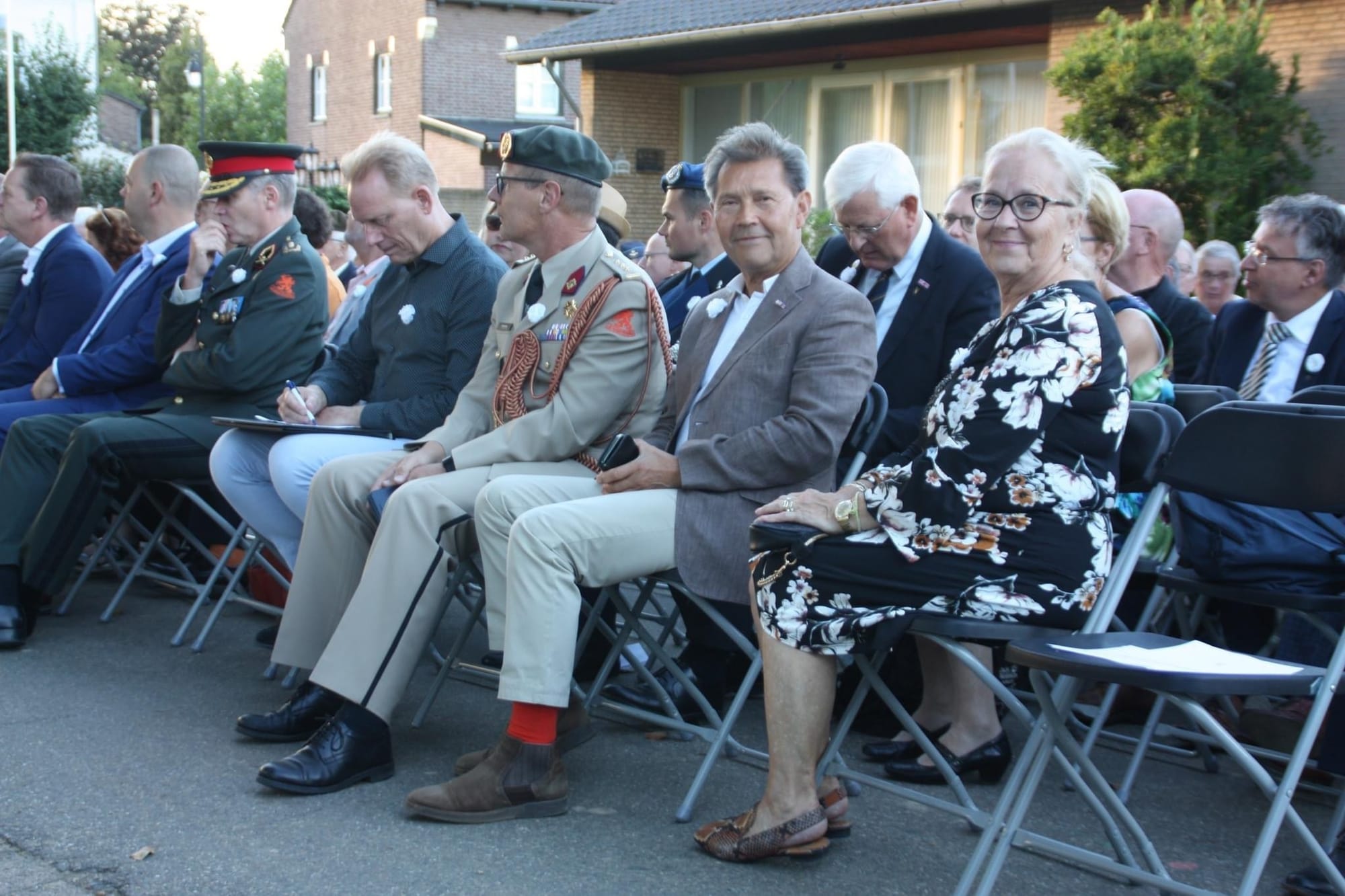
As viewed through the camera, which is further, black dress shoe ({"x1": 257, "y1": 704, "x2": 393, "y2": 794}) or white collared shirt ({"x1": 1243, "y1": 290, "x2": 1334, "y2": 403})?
white collared shirt ({"x1": 1243, "y1": 290, "x2": 1334, "y2": 403})

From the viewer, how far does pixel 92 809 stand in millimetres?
3861

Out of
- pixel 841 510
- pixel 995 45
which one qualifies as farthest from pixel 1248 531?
pixel 995 45

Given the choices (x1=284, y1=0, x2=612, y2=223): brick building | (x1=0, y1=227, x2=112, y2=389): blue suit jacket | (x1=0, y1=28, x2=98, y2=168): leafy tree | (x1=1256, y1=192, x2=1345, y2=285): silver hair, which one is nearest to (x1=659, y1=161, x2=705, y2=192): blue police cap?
(x1=1256, y1=192, x2=1345, y2=285): silver hair

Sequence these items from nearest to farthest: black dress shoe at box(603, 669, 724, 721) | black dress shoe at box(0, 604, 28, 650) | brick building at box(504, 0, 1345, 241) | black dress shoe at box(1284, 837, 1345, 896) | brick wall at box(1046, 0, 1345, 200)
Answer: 1. black dress shoe at box(1284, 837, 1345, 896)
2. black dress shoe at box(603, 669, 724, 721)
3. black dress shoe at box(0, 604, 28, 650)
4. brick wall at box(1046, 0, 1345, 200)
5. brick building at box(504, 0, 1345, 241)

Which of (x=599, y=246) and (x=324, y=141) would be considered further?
(x=324, y=141)

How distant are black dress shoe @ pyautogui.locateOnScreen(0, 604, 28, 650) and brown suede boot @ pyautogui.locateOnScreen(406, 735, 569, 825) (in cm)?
250

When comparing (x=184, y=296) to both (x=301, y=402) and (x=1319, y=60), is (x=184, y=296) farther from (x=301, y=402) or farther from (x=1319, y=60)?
(x=1319, y=60)

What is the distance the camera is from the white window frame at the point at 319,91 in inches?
1518

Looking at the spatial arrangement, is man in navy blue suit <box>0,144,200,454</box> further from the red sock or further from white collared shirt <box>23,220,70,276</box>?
the red sock

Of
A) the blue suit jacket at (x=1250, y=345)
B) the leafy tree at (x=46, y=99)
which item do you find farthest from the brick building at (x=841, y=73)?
the leafy tree at (x=46, y=99)

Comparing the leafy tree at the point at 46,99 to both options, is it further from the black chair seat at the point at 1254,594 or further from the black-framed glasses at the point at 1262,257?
the black chair seat at the point at 1254,594

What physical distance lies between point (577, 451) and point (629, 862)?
1409mm

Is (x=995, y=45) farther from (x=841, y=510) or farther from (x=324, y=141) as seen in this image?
(x=324, y=141)

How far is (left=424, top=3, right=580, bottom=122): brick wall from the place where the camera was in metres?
33.1
